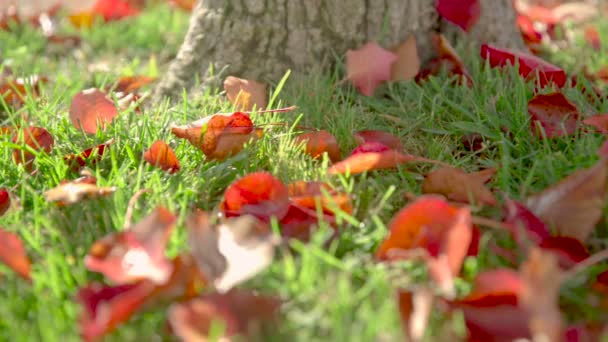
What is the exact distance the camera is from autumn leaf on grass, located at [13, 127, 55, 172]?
1.48 meters

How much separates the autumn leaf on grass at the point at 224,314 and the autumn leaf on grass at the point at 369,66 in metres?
0.99

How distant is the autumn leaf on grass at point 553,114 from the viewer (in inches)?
58.9

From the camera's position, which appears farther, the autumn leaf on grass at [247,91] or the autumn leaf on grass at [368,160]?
the autumn leaf on grass at [247,91]

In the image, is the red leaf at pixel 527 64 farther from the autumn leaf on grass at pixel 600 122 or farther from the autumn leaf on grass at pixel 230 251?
the autumn leaf on grass at pixel 230 251

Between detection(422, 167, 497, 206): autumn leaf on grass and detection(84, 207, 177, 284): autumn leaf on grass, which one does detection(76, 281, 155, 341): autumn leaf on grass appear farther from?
detection(422, 167, 497, 206): autumn leaf on grass

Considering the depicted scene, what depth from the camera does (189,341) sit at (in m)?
0.85

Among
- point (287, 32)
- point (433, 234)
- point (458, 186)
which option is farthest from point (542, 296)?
point (287, 32)

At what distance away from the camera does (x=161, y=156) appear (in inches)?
55.7

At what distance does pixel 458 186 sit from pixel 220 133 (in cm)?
46

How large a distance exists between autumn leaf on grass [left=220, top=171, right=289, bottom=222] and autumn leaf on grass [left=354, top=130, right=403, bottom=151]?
341mm

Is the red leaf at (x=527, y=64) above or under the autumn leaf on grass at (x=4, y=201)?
above

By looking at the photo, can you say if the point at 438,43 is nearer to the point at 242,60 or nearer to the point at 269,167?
the point at 242,60

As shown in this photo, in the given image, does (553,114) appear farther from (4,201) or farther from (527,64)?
(4,201)

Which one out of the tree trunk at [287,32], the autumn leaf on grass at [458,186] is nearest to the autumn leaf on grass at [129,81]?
the tree trunk at [287,32]
